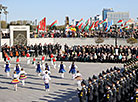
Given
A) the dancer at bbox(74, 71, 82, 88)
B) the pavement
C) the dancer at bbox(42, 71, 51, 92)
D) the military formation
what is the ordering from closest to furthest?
the military formation < the pavement < the dancer at bbox(42, 71, 51, 92) < the dancer at bbox(74, 71, 82, 88)

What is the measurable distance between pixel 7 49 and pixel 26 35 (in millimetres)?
6577

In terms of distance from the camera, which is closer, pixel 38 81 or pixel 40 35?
pixel 38 81

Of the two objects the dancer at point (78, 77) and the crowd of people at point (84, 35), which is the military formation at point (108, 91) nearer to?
the dancer at point (78, 77)

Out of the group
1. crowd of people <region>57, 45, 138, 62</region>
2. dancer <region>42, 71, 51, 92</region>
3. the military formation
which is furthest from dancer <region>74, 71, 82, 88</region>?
crowd of people <region>57, 45, 138, 62</region>

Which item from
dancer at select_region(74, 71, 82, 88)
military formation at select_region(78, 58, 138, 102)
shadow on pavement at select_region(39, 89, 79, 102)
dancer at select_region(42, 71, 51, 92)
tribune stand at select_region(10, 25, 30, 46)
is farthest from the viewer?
tribune stand at select_region(10, 25, 30, 46)

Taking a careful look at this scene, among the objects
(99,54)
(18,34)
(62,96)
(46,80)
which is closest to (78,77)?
(62,96)

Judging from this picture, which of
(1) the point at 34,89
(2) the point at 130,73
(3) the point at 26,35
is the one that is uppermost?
(3) the point at 26,35

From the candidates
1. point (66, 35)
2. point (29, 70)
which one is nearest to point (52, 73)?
point (29, 70)

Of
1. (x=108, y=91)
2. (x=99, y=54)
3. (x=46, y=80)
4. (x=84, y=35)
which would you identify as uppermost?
(x=84, y=35)

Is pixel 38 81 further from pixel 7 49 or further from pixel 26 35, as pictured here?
pixel 26 35

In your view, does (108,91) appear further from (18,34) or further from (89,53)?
(18,34)

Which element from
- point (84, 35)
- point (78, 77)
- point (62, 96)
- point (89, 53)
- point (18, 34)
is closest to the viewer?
point (62, 96)

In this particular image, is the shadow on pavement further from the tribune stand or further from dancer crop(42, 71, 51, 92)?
the tribune stand

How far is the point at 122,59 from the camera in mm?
28859
